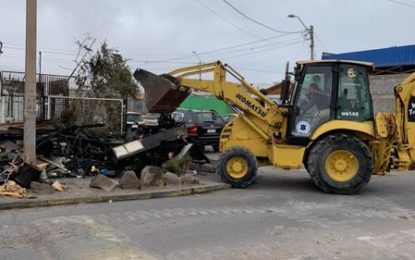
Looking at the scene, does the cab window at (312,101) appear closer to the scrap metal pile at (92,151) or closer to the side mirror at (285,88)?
the side mirror at (285,88)

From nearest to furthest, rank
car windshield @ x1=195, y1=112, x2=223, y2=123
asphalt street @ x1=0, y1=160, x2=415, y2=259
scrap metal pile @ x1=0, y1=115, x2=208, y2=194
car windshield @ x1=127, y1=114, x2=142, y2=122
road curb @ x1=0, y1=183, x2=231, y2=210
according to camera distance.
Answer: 1. asphalt street @ x1=0, y1=160, x2=415, y2=259
2. road curb @ x1=0, y1=183, x2=231, y2=210
3. scrap metal pile @ x1=0, y1=115, x2=208, y2=194
4. car windshield @ x1=195, y1=112, x2=223, y2=123
5. car windshield @ x1=127, y1=114, x2=142, y2=122

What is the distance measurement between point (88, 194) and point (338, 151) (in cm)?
522

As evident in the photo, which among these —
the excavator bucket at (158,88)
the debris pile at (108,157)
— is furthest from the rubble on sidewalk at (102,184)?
the excavator bucket at (158,88)

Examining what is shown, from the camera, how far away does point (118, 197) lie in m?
10.5

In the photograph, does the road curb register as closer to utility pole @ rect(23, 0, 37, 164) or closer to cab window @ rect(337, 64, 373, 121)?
utility pole @ rect(23, 0, 37, 164)

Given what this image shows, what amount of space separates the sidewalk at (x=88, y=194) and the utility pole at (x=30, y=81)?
97 centimetres

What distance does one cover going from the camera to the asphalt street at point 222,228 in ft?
22.8

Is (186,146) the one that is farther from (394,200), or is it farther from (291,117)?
(394,200)

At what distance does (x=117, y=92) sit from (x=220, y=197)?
55.9 feet

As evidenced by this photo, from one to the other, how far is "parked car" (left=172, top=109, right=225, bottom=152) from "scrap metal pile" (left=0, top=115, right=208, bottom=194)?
18.3 ft

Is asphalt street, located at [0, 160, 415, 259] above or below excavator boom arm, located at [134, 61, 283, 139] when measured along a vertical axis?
below


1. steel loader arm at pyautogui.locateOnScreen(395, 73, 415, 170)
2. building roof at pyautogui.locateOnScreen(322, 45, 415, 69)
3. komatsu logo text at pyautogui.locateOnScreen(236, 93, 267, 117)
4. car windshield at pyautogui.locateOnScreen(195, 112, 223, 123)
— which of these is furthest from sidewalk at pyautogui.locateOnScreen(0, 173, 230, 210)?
building roof at pyautogui.locateOnScreen(322, 45, 415, 69)

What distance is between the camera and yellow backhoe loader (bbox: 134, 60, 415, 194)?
38.9 ft

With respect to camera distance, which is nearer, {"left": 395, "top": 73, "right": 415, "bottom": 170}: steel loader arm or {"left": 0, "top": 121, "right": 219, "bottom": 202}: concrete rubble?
{"left": 0, "top": 121, "right": 219, "bottom": 202}: concrete rubble
